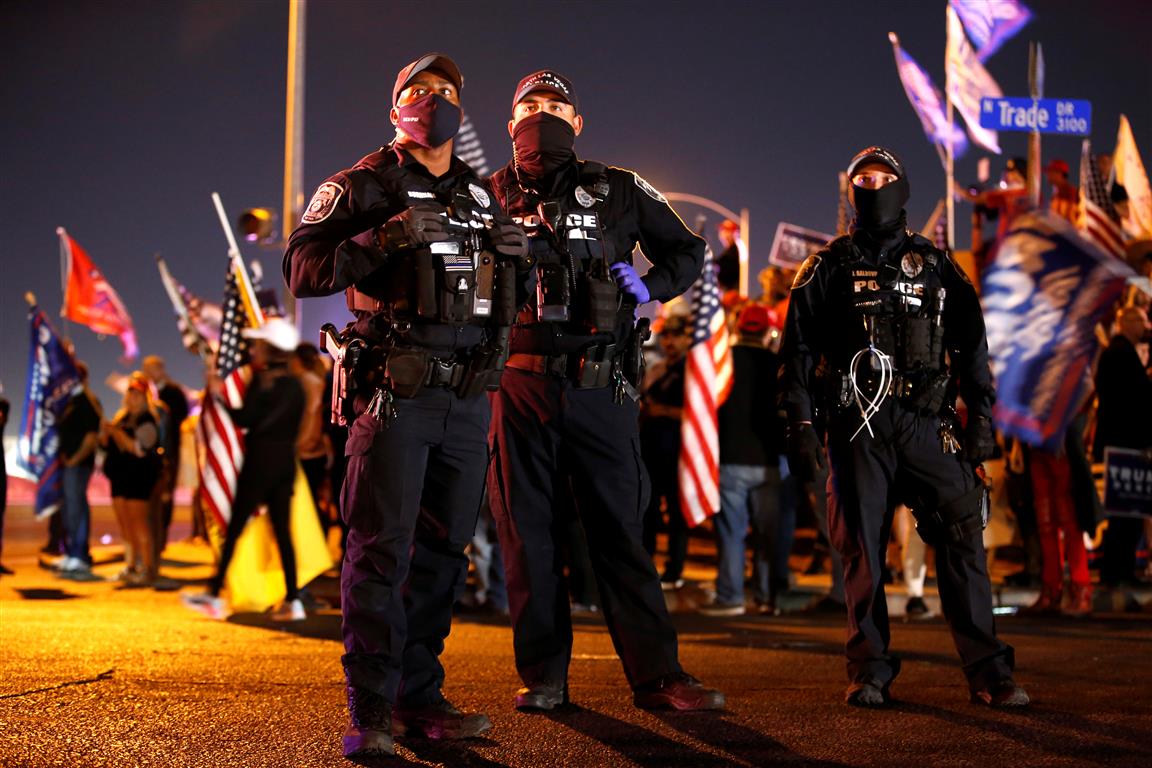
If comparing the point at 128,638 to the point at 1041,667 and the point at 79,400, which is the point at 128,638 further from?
the point at 79,400

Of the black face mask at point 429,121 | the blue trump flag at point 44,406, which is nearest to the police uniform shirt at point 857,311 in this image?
the black face mask at point 429,121

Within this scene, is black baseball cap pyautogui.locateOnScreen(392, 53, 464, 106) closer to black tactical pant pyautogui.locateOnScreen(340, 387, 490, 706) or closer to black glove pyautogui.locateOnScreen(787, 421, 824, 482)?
black tactical pant pyautogui.locateOnScreen(340, 387, 490, 706)

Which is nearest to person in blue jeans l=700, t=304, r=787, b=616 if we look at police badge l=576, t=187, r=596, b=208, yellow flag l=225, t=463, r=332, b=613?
yellow flag l=225, t=463, r=332, b=613

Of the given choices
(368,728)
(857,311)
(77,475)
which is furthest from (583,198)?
(77,475)

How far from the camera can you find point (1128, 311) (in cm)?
1061

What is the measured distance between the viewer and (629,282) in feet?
17.6

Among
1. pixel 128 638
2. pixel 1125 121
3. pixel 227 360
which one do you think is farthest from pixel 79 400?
pixel 1125 121

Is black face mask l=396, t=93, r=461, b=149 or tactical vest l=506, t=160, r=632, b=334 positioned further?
tactical vest l=506, t=160, r=632, b=334

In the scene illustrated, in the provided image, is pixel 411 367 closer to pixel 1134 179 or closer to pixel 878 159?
pixel 878 159

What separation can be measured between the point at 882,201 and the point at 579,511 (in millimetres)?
1908

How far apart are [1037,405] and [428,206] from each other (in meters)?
3.97

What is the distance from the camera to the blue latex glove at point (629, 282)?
5.36 m

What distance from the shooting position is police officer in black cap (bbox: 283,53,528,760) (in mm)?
4504

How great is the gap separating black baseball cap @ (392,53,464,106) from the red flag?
1729cm
